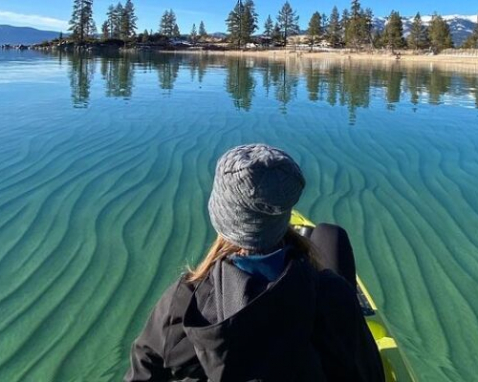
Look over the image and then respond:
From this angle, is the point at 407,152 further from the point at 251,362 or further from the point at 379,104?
the point at 251,362

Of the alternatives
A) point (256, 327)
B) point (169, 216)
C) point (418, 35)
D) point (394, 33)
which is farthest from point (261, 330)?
point (418, 35)

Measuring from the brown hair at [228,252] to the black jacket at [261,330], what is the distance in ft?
0.21

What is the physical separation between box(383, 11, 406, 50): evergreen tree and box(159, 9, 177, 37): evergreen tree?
52.9 metres

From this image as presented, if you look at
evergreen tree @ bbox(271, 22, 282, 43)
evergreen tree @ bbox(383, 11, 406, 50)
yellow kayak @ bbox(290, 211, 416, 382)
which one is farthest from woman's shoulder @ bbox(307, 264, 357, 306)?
evergreen tree @ bbox(271, 22, 282, 43)

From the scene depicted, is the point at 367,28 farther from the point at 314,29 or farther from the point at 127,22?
the point at 127,22

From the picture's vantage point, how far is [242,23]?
104 meters

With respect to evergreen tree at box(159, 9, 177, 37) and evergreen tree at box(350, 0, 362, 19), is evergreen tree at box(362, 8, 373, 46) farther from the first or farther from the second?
evergreen tree at box(159, 9, 177, 37)

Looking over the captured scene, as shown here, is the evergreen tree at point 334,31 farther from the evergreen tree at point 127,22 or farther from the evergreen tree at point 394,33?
the evergreen tree at point 127,22

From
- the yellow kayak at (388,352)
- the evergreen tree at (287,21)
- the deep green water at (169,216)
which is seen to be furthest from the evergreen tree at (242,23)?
the yellow kayak at (388,352)

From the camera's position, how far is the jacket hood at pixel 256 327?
1.58m

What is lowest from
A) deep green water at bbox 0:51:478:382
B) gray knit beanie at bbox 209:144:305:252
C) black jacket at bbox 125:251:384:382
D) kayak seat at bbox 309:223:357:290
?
deep green water at bbox 0:51:478:382

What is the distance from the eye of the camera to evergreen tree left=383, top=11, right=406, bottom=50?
277 ft

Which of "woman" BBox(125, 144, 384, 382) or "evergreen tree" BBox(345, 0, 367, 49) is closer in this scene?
"woman" BBox(125, 144, 384, 382)

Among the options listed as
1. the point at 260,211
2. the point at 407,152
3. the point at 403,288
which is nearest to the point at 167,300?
the point at 260,211
